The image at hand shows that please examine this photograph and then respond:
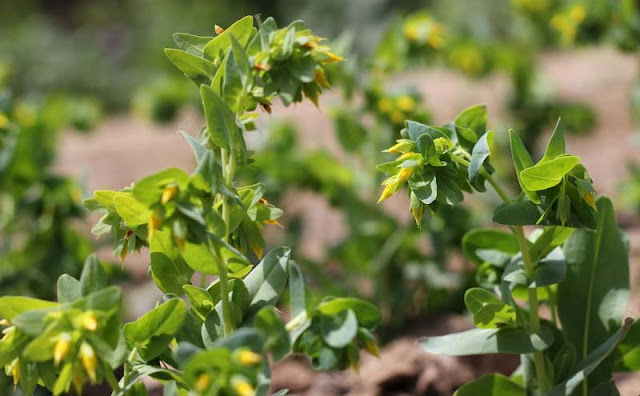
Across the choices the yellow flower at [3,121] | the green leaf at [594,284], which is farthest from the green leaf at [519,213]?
the yellow flower at [3,121]

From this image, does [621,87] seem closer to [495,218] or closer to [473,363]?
[473,363]

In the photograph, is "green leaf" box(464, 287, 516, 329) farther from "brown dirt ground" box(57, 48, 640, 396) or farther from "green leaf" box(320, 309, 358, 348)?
"brown dirt ground" box(57, 48, 640, 396)

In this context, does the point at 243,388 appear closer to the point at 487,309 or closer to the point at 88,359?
the point at 88,359

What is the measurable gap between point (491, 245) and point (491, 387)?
1.08 ft

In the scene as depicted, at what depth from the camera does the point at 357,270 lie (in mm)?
3684

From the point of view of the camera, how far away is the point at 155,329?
158 centimetres

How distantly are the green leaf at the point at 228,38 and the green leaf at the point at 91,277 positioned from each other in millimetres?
472

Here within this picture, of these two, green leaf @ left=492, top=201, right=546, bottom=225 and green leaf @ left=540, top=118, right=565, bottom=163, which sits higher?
green leaf @ left=540, top=118, right=565, bottom=163

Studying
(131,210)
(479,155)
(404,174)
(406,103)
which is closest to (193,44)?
(131,210)

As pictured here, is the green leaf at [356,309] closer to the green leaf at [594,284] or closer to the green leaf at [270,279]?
the green leaf at [270,279]

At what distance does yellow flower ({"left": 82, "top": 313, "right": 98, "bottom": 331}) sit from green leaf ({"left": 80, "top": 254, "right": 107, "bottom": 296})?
108mm

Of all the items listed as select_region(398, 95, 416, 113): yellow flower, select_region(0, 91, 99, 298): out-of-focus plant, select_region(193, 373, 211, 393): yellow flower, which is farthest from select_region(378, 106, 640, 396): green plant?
select_region(0, 91, 99, 298): out-of-focus plant

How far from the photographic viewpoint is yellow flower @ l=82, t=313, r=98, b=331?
1.36m

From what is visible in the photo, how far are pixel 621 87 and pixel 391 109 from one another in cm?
471
